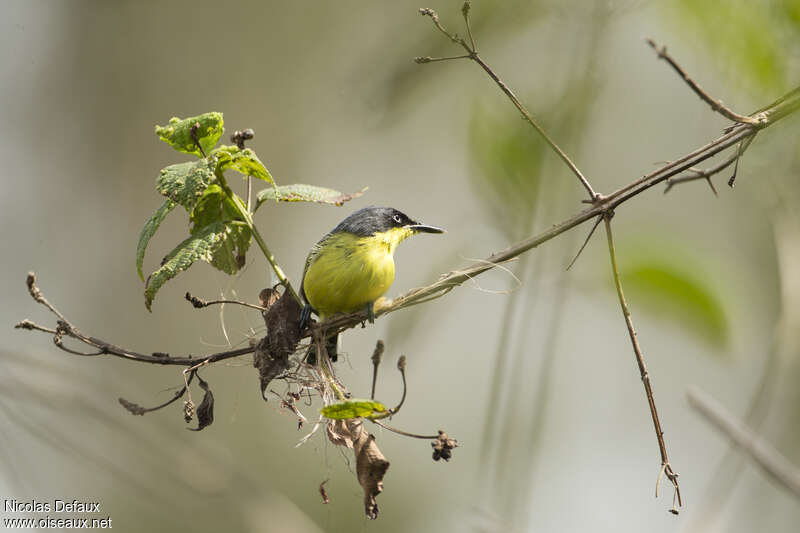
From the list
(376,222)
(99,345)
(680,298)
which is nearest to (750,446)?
(680,298)

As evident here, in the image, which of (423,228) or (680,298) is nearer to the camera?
(680,298)

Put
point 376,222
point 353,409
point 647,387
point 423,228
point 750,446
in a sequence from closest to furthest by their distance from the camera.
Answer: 1. point 750,446
2. point 647,387
3. point 353,409
4. point 376,222
5. point 423,228

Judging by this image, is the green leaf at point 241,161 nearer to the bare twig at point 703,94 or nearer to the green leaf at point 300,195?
the green leaf at point 300,195

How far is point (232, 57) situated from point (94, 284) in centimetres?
344

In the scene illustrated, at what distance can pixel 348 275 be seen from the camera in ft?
12.1

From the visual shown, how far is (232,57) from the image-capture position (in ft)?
32.2

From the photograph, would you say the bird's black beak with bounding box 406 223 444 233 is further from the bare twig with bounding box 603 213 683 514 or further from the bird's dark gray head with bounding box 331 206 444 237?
the bare twig with bounding box 603 213 683 514

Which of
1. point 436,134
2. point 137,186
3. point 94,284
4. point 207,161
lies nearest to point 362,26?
point 436,134

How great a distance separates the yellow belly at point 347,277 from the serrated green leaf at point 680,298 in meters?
2.31

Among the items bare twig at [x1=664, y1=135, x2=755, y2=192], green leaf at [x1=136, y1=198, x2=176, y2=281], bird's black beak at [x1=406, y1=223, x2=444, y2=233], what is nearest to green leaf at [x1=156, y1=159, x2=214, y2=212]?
green leaf at [x1=136, y1=198, x2=176, y2=281]

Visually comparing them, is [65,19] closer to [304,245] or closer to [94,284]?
[94,284]

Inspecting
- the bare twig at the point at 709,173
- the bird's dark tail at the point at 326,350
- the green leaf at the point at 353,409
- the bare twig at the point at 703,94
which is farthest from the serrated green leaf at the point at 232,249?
the bare twig at the point at 703,94

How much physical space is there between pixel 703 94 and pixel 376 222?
2.68m

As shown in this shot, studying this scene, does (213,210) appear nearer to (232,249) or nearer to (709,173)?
(232,249)
